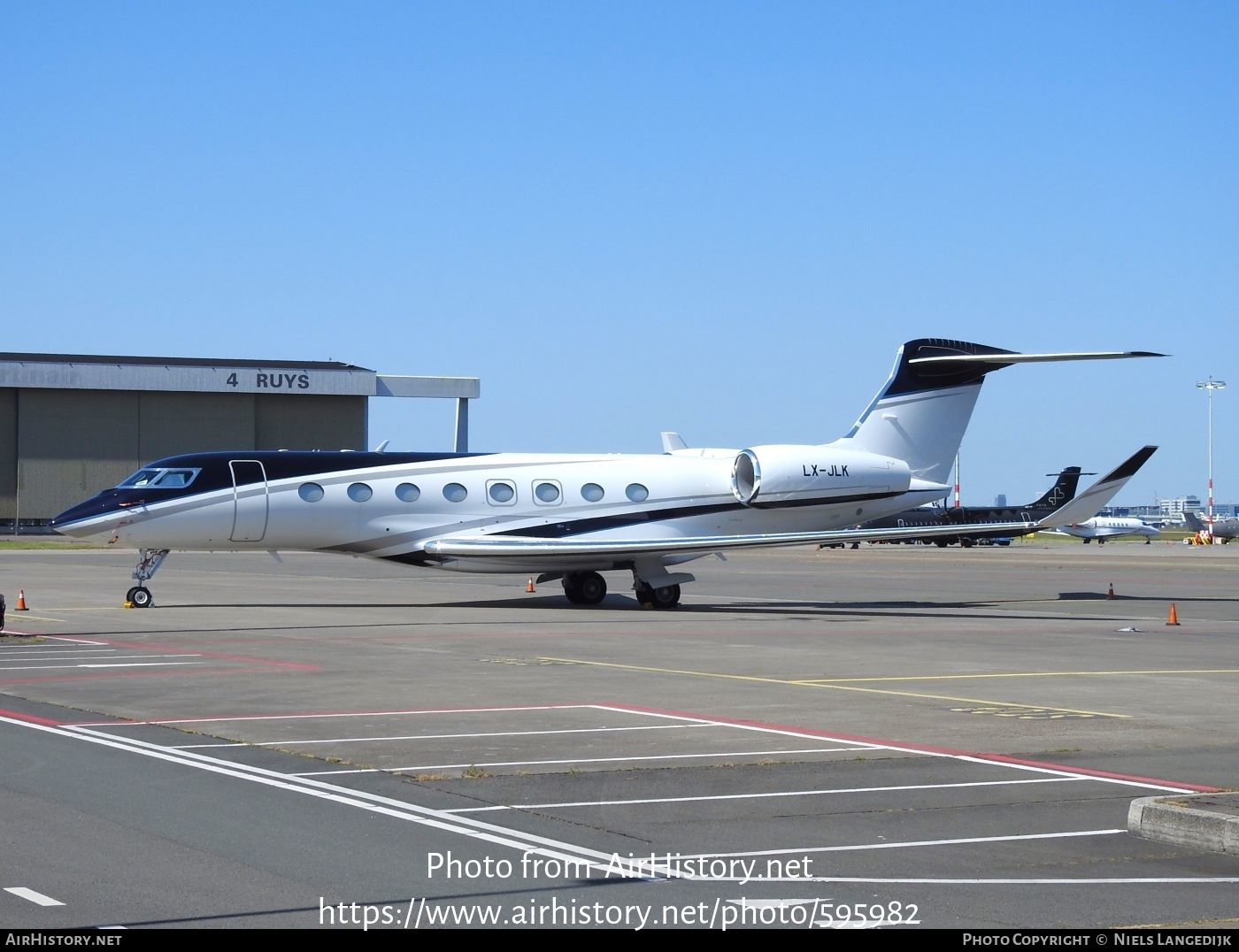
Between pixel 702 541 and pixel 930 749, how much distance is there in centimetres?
1894

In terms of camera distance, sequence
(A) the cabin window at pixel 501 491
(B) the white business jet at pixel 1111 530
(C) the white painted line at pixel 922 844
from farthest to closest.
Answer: (B) the white business jet at pixel 1111 530 → (A) the cabin window at pixel 501 491 → (C) the white painted line at pixel 922 844

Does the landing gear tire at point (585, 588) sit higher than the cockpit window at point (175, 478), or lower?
lower

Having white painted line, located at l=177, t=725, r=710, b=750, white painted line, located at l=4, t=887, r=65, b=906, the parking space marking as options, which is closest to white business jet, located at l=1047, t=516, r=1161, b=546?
the parking space marking

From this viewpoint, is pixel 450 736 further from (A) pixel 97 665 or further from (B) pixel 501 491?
(B) pixel 501 491

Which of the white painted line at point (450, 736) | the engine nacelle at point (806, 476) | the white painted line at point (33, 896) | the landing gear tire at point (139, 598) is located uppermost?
the engine nacelle at point (806, 476)

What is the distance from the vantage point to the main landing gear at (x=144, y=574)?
1195 inches

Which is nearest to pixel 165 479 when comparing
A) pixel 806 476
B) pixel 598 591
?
pixel 598 591

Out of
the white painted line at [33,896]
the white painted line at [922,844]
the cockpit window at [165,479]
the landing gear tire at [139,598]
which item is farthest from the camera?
the landing gear tire at [139,598]

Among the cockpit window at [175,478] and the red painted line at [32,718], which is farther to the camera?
the cockpit window at [175,478]

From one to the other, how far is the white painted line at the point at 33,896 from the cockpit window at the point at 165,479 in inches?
921

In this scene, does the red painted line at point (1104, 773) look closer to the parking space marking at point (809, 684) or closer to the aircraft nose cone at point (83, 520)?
the parking space marking at point (809, 684)

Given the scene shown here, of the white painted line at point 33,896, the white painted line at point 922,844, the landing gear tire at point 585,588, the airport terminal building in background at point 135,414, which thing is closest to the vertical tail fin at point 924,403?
the landing gear tire at point 585,588

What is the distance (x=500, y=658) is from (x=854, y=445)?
55.3ft
